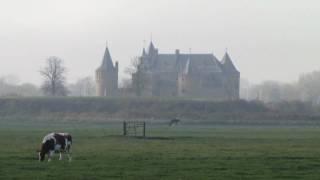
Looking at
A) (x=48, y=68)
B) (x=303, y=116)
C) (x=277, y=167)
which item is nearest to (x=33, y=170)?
(x=277, y=167)

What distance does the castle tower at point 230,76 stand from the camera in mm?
158250

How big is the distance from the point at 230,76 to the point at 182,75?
39.8 ft

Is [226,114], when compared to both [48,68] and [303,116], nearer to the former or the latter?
[303,116]

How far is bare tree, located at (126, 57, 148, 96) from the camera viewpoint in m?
142

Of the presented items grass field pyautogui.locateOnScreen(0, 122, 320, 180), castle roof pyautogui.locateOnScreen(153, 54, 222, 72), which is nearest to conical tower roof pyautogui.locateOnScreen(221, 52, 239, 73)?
castle roof pyautogui.locateOnScreen(153, 54, 222, 72)

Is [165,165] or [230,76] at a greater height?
[230,76]

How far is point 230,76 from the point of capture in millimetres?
163625

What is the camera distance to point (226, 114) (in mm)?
105125

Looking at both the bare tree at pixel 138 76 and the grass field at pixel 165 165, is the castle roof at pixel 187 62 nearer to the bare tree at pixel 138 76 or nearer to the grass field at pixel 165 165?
the bare tree at pixel 138 76

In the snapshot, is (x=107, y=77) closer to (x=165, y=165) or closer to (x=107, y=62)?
(x=107, y=62)

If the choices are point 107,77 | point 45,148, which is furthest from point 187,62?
point 45,148

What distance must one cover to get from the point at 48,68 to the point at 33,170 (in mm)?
127013

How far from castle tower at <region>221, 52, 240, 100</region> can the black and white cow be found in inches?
4941

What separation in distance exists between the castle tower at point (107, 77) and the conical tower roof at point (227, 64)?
25.9 metres
